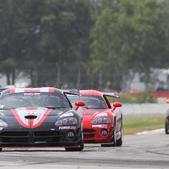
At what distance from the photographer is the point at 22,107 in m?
19.4

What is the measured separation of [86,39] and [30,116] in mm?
71703

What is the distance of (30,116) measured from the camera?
1859 cm

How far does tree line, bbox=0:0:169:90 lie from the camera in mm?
80688

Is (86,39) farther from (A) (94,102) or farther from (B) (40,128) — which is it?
(B) (40,128)

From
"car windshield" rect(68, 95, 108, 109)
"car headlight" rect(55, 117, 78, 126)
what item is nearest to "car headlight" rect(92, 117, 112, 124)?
"car windshield" rect(68, 95, 108, 109)

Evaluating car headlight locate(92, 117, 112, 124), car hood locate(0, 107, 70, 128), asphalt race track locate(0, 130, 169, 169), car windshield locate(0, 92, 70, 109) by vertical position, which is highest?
car windshield locate(0, 92, 70, 109)

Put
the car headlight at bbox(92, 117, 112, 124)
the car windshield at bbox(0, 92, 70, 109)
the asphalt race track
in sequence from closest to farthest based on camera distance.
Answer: the asphalt race track, the car windshield at bbox(0, 92, 70, 109), the car headlight at bbox(92, 117, 112, 124)

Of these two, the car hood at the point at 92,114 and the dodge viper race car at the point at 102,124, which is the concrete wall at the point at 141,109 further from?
the car hood at the point at 92,114

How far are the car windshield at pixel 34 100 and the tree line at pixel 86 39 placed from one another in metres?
55.1

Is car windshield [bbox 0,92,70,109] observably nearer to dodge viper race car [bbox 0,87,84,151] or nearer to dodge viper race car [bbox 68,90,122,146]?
dodge viper race car [bbox 0,87,84,151]

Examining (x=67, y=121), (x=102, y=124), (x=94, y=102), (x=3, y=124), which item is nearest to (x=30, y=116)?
(x=3, y=124)

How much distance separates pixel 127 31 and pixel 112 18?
6.75 feet

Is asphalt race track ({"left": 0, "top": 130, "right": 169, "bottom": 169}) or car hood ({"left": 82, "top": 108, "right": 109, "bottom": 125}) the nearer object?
asphalt race track ({"left": 0, "top": 130, "right": 169, "bottom": 169})

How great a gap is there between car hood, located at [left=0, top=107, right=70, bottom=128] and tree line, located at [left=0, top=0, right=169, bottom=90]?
56.2 metres
